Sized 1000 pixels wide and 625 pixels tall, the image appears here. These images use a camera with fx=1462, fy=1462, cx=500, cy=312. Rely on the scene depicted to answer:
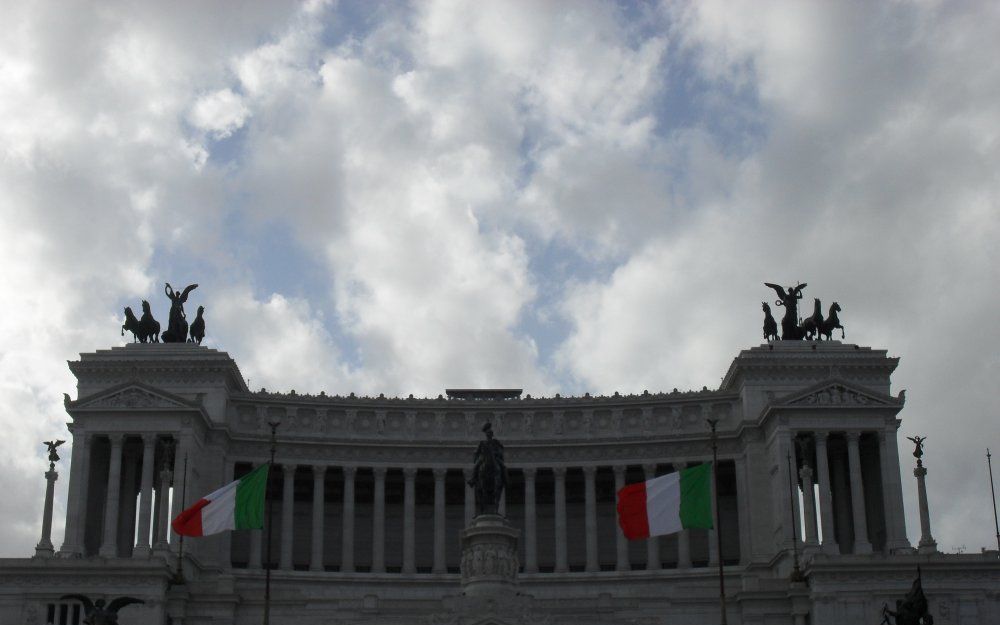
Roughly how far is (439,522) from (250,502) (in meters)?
33.2

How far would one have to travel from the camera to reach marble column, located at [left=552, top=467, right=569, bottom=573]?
339 ft

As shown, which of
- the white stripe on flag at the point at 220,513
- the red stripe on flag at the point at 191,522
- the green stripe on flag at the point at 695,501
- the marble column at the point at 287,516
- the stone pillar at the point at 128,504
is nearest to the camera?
the green stripe on flag at the point at 695,501

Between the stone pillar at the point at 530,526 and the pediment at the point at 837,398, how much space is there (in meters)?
18.8

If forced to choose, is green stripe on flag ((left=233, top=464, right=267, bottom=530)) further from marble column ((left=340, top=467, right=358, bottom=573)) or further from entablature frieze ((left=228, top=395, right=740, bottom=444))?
entablature frieze ((left=228, top=395, right=740, bottom=444))

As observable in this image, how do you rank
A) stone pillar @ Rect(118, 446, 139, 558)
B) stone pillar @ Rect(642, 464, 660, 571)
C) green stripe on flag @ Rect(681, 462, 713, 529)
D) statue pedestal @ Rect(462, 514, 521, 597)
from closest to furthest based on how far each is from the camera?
green stripe on flag @ Rect(681, 462, 713, 529), statue pedestal @ Rect(462, 514, 521, 597), stone pillar @ Rect(118, 446, 139, 558), stone pillar @ Rect(642, 464, 660, 571)

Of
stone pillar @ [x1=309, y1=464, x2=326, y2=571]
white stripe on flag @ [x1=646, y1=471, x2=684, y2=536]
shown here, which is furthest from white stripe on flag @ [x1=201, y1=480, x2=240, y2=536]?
stone pillar @ [x1=309, y1=464, x2=326, y2=571]

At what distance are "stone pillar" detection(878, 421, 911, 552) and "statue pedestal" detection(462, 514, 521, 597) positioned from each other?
34.0m

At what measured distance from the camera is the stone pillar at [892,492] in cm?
9562

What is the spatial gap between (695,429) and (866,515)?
13.2 metres

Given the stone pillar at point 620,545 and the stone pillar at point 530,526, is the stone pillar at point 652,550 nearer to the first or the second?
the stone pillar at point 620,545

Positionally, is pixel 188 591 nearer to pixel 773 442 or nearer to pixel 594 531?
pixel 594 531

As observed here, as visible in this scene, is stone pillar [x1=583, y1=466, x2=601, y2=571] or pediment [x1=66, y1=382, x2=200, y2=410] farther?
stone pillar [x1=583, y1=466, x2=601, y2=571]

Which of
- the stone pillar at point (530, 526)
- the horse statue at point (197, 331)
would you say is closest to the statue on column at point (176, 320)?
the horse statue at point (197, 331)

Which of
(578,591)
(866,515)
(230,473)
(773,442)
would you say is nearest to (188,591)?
(230,473)
